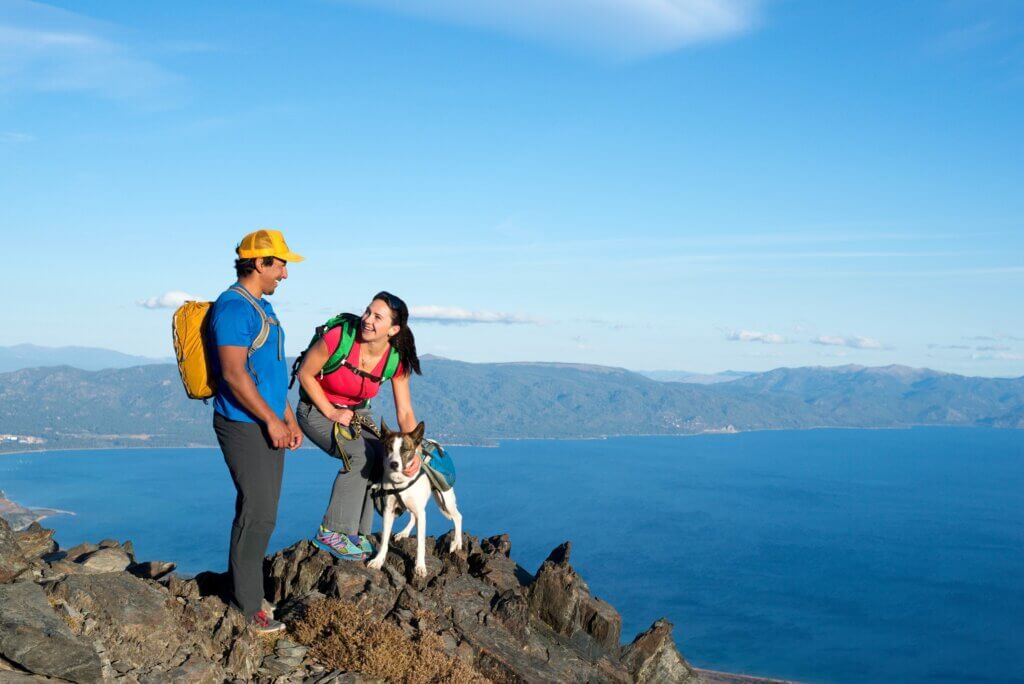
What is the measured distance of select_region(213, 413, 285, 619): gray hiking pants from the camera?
24.8 feet

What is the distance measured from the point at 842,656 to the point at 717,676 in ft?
62.0

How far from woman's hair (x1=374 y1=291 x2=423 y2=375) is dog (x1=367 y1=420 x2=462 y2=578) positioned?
2.48 ft

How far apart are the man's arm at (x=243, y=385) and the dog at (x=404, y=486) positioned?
1.66 metres

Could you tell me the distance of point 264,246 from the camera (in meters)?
7.58

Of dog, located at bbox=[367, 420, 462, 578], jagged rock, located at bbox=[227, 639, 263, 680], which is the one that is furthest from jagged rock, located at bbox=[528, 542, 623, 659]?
jagged rock, located at bbox=[227, 639, 263, 680]

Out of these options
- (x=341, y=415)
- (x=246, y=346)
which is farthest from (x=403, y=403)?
(x=246, y=346)

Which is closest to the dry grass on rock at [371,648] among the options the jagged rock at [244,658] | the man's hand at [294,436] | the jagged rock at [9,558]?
the jagged rock at [244,658]

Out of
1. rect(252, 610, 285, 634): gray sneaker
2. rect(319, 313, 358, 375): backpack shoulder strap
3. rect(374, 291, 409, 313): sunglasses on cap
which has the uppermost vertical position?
rect(374, 291, 409, 313): sunglasses on cap

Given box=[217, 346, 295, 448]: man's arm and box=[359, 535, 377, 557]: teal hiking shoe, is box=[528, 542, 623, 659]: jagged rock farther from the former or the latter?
box=[217, 346, 295, 448]: man's arm

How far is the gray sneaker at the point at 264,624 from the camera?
27.1ft

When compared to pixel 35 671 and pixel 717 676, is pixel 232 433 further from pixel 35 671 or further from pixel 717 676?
pixel 717 676

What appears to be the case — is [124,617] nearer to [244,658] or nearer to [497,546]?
[244,658]

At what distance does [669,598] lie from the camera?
408 ft

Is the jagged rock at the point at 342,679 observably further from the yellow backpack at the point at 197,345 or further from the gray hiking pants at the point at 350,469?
the yellow backpack at the point at 197,345
